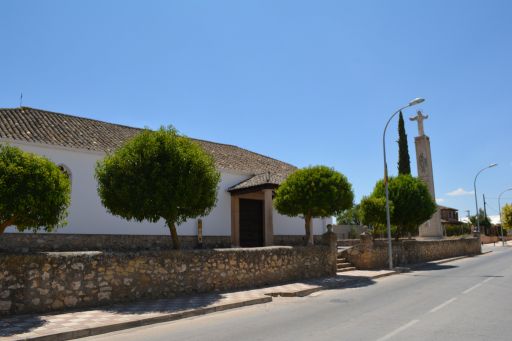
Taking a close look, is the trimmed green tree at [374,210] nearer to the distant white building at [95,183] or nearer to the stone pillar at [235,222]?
the distant white building at [95,183]

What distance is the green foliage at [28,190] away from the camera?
888cm

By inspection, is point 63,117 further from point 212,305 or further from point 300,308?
point 300,308

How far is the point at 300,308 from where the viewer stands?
409 inches

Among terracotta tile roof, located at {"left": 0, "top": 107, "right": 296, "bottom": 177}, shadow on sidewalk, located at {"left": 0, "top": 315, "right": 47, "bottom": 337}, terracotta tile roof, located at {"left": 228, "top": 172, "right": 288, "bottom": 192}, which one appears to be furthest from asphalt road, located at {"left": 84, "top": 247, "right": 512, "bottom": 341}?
terracotta tile roof, located at {"left": 0, "top": 107, "right": 296, "bottom": 177}

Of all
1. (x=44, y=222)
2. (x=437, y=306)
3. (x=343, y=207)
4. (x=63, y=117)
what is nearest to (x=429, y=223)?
(x=343, y=207)

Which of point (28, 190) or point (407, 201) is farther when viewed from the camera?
point (407, 201)

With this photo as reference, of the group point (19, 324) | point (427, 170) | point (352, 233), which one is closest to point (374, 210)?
point (427, 170)

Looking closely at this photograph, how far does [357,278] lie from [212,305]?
8567 millimetres

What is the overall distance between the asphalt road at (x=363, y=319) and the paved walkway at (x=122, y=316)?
34 centimetres

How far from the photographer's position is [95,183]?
18.4 meters

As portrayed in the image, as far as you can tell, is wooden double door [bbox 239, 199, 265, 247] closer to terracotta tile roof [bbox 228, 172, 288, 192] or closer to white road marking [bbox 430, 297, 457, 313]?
terracotta tile roof [bbox 228, 172, 288, 192]

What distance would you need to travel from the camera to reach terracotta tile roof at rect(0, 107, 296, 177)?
17.0 m

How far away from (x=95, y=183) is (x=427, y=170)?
82.2ft

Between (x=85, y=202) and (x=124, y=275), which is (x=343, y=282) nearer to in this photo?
(x=124, y=275)
